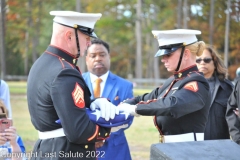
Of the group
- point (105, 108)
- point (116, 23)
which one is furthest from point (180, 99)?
point (116, 23)

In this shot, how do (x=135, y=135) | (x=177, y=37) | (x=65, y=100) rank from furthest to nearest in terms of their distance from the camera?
(x=135, y=135) < (x=177, y=37) < (x=65, y=100)

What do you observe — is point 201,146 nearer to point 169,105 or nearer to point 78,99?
point 169,105

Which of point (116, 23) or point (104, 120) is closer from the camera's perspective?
point (104, 120)

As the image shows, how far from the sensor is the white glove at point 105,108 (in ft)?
8.81

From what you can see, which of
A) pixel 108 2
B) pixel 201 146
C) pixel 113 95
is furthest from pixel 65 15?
pixel 108 2

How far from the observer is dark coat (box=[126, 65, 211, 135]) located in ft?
9.77

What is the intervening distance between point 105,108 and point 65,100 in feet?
1.17

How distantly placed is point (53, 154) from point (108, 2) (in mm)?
29897

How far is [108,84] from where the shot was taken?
4391 millimetres

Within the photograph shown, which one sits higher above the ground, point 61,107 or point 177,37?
point 177,37

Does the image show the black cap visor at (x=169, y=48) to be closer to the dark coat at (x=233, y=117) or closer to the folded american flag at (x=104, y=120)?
the folded american flag at (x=104, y=120)

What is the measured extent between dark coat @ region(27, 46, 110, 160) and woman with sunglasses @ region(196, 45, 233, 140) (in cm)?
200

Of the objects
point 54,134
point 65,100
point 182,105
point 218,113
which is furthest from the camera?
point 218,113

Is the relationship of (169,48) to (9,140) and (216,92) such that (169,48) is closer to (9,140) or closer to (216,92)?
(216,92)
